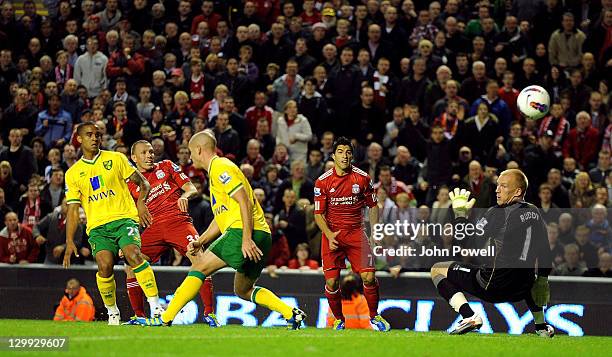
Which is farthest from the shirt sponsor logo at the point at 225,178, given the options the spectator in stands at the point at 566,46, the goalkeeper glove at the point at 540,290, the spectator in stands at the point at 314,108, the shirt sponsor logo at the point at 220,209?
the spectator in stands at the point at 566,46

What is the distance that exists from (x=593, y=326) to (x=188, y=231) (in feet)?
18.9

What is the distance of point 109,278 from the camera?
13195mm

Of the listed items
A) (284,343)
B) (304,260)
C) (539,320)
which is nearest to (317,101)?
(304,260)

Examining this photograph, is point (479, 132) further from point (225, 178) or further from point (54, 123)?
point (225, 178)

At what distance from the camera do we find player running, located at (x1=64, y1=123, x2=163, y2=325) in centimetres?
1307

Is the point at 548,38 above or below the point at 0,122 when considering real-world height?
above

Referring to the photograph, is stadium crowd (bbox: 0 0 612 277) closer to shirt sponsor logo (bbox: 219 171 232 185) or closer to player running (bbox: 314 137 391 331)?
player running (bbox: 314 137 391 331)

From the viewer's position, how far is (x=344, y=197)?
14.3 meters

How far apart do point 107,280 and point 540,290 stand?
4.88m

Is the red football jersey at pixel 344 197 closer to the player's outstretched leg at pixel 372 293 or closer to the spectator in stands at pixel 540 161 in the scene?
the player's outstretched leg at pixel 372 293

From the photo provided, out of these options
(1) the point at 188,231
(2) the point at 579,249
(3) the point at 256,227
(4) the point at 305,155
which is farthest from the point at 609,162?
(3) the point at 256,227

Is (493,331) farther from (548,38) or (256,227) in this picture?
(548,38)

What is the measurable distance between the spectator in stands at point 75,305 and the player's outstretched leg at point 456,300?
6812 mm

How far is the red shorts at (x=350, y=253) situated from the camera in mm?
14032
